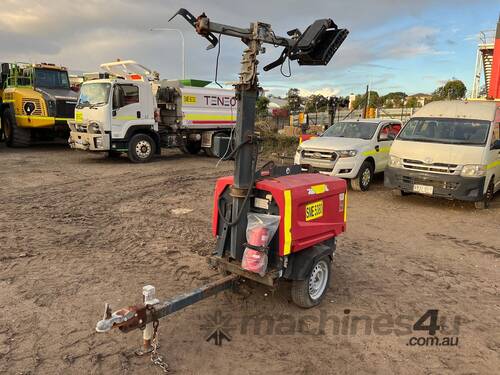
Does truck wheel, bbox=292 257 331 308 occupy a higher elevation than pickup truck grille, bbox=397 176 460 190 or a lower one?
lower

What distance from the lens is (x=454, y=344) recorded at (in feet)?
11.8

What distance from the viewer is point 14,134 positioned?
15.5m

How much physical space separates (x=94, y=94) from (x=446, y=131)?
9806 millimetres

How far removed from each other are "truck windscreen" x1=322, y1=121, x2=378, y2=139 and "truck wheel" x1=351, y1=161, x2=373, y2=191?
2.76ft

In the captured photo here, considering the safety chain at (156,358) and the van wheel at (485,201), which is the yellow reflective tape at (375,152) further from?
the safety chain at (156,358)

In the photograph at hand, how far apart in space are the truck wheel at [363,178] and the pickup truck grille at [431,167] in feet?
4.75

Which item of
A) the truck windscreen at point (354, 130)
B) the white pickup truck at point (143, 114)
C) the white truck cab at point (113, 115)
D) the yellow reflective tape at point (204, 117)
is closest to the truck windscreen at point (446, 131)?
the truck windscreen at point (354, 130)

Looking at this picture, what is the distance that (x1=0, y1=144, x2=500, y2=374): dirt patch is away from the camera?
3283 mm

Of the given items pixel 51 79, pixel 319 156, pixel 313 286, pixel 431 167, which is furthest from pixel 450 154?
pixel 51 79

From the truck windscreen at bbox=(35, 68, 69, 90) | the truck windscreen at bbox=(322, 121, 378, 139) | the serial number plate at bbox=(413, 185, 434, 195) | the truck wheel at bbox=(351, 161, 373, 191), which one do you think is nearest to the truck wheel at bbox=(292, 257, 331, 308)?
the serial number plate at bbox=(413, 185, 434, 195)

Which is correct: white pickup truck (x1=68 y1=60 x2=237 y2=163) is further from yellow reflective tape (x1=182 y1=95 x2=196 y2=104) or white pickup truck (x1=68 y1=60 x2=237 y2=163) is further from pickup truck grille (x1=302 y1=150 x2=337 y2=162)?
pickup truck grille (x1=302 y1=150 x2=337 y2=162)

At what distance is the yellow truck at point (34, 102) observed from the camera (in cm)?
Answer: 1494

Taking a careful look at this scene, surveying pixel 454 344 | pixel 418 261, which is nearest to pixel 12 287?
pixel 454 344

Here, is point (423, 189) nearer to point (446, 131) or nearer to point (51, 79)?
point (446, 131)
